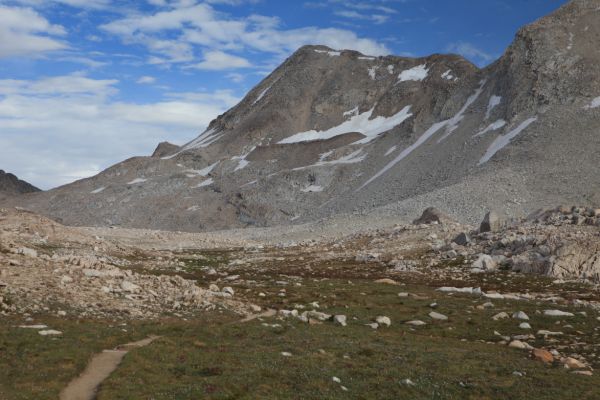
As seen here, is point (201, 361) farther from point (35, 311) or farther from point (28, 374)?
point (35, 311)

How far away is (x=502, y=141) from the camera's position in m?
142

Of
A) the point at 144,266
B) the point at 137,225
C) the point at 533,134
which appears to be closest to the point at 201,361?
the point at 144,266

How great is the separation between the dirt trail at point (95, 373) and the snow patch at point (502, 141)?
122817 mm

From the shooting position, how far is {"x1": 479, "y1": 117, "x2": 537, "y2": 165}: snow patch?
13900 centimetres

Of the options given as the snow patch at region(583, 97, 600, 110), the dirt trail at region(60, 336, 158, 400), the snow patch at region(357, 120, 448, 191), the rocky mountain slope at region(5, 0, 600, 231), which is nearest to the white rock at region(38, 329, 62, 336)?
the dirt trail at region(60, 336, 158, 400)

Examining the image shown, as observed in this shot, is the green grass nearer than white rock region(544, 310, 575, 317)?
Yes

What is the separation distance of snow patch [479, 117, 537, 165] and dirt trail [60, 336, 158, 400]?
122817mm

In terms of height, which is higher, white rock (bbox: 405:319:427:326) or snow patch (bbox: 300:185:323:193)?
snow patch (bbox: 300:185:323:193)

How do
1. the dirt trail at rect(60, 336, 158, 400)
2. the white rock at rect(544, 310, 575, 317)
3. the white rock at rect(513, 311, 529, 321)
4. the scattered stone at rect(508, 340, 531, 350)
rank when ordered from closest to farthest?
the dirt trail at rect(60, 336, 158, 400) → the scattered stone at rect(508, 340, 531, 350) → the white rock at rect(513, 311, 529, 321) → the white rock at rect(544, 310, 575, 317)

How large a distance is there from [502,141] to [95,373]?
435 feet

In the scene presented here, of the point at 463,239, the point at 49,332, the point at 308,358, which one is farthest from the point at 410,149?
the point at 49,332

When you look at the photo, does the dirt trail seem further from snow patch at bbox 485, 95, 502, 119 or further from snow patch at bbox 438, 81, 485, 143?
snow patch at bbox 438, 81, 485, 143

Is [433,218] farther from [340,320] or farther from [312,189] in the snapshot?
[312,189]

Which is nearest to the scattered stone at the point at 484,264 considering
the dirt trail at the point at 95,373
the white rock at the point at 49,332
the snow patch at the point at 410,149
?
the dirt trail at the point at 95,373
